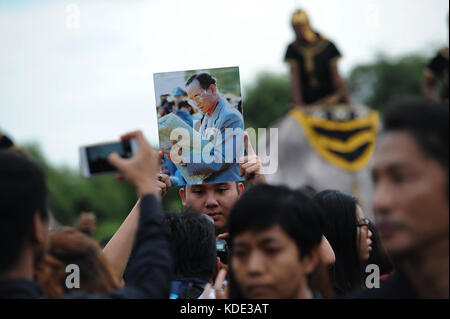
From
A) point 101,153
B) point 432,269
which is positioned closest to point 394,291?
point 432,269

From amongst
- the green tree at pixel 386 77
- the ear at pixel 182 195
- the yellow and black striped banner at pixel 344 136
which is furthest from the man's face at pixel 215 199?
the green tree at pixel 386 77

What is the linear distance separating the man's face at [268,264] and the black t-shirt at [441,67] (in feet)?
12.8

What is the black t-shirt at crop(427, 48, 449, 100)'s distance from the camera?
5680 mm

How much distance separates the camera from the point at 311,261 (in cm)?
232

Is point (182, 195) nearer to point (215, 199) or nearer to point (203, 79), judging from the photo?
point (215, 199)

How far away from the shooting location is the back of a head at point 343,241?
3459 millimetres

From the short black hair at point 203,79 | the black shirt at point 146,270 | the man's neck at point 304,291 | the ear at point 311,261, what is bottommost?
the man's neck at point 304,291

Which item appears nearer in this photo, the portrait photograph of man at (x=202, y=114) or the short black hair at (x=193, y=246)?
the short black hair at (x=193, y=246)

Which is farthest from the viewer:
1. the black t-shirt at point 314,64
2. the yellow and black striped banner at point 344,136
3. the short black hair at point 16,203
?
the yellow and black striped banner at point 344,136

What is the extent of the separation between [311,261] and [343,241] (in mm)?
1205

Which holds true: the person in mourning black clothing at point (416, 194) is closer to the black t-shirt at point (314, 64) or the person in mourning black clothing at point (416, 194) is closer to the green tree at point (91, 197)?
the black t-shirt at point (314, 64)

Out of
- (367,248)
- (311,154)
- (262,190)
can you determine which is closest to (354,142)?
(311,154)

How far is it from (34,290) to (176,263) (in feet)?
3.38

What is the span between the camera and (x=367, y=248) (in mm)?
3480
